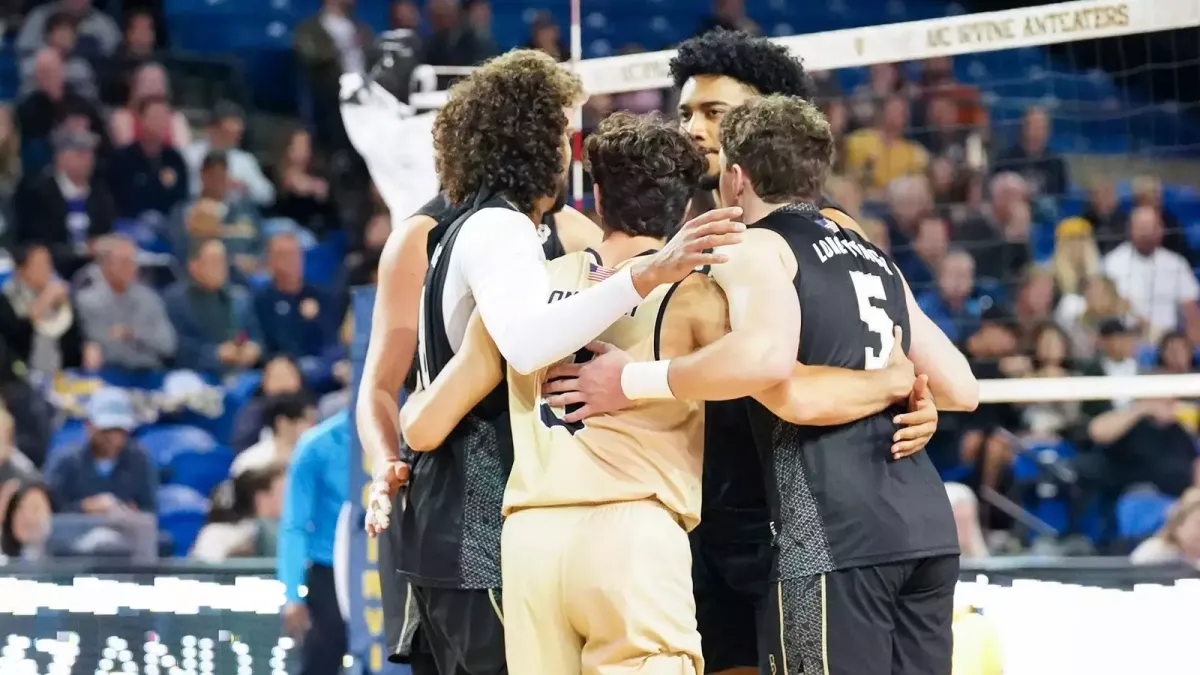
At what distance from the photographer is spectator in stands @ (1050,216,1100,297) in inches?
342

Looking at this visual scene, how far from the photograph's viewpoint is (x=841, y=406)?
10.5 feet

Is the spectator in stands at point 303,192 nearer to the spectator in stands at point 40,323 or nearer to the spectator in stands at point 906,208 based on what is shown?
the spectator in stands at point 40,323

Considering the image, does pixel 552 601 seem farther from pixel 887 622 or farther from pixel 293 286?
pixel 293 286

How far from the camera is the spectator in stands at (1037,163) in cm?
935

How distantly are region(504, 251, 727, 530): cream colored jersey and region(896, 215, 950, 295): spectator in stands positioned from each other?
572 centimetres

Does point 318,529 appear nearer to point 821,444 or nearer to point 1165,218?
point 821,444

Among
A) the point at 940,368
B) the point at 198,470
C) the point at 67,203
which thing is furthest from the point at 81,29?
the point at 940,368

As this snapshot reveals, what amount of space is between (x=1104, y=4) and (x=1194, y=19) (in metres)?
0.34

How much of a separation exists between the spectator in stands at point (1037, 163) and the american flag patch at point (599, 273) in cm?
660

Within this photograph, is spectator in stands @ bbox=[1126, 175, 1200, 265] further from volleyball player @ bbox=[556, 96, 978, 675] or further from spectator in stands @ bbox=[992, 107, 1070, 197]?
volleyball player @ bbox=[556, 96, 978, 675]

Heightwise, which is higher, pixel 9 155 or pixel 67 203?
pixel 9 155

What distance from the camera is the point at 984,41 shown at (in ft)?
18.1

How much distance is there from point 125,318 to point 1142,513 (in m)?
6.01

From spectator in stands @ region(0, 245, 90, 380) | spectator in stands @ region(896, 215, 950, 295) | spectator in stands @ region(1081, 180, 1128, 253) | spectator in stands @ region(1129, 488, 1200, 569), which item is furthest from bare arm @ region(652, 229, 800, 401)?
spectator in stands @ region(0, 245, 90, 380)
